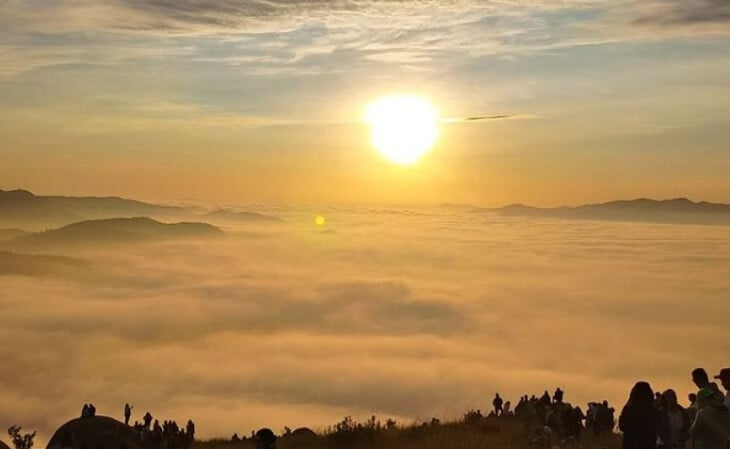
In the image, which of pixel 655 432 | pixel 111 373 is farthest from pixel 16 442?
pixel 111 373

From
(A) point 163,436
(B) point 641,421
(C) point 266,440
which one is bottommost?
(C) point 266,440

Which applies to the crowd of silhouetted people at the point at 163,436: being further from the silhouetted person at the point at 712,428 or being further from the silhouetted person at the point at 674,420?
the silhouetted person at the point at 712,428

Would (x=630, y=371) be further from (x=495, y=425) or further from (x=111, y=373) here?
(x=495, y=425)

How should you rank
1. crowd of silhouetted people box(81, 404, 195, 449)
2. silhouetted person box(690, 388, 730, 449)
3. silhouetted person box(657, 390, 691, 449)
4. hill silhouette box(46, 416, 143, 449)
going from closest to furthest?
silhouetted person box(690, 388, 730, 449), silhouetted person box(657, 390, 691, 449), hill silhouette box(46, 416, 143, 449), crowd of silhouetted people box(81, 404, 195, 449)

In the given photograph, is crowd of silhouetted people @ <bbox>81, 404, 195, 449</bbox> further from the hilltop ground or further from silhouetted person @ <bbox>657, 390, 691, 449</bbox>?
silhouetted person @ <bbox>657, 390, 691, 449</bbox>

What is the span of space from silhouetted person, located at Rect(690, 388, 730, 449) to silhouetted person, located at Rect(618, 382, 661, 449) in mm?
1120

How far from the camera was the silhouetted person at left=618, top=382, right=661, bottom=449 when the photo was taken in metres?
10.4

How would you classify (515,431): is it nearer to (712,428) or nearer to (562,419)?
(562,419)

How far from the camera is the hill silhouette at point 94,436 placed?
1259 cm

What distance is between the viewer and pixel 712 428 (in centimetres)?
911

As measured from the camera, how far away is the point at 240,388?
169000 mm

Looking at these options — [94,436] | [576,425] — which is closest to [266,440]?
[94,436]

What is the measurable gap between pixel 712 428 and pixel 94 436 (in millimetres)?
8983

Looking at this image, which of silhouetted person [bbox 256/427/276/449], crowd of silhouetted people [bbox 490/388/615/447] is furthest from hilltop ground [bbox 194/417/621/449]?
silhouetted person [bbox 256/427/276/449]
